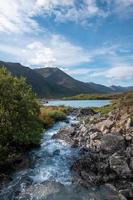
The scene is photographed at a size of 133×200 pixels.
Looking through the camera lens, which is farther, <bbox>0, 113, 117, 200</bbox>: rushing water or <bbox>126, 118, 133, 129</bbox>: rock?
<bbox>126, 118, 133, 129</bbox>: rock

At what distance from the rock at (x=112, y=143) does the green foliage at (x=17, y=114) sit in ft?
28.1

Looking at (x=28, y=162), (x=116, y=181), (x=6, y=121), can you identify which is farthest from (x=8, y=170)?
(x=116, y=181)

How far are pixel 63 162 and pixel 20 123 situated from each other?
7.38 m

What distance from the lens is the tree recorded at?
35438 mm

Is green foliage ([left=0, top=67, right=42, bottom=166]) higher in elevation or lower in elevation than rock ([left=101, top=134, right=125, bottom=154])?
higher

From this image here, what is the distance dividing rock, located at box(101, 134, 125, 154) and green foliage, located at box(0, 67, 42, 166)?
857 centimetres

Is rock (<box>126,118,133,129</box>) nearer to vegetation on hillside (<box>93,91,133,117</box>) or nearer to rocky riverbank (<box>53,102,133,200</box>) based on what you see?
rocky riverbank (<box>53,102,133,200</box>)

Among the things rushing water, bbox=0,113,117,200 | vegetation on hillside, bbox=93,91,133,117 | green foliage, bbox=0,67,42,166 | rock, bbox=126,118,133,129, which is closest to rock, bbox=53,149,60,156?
rushing water, bbox=0,113,117,200

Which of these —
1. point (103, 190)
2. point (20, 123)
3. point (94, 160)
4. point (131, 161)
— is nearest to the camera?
point (103, 190)

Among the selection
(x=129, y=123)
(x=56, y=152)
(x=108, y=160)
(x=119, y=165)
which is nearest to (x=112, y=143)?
(x=108, y=160)

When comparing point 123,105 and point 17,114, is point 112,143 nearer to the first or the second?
point 17,114

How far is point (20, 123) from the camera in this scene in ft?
125

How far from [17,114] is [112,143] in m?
12.1

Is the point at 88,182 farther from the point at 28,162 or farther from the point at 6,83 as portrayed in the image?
the point at 6,83
